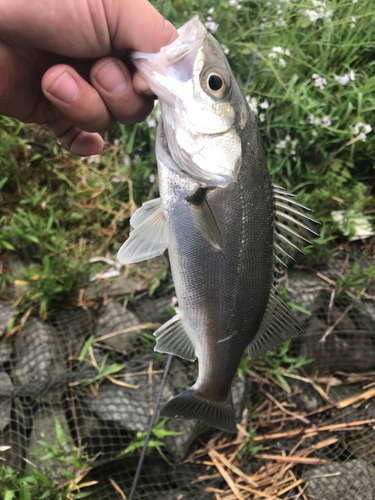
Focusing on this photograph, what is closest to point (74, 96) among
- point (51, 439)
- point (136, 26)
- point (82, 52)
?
point (82, 52)

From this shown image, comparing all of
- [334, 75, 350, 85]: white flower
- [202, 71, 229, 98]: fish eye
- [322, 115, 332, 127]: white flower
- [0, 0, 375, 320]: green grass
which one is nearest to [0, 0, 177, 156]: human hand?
[202, 71, 229, 98]: fish eye

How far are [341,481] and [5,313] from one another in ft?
8.84

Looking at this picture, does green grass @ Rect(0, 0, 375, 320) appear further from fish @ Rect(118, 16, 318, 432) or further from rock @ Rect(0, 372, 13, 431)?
fish @ Rect(118, 16, 318, 432)

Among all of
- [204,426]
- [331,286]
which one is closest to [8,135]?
[204,426]

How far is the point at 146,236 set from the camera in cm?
129

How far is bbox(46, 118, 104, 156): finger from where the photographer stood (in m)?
1.73

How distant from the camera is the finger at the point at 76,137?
68.1 inches

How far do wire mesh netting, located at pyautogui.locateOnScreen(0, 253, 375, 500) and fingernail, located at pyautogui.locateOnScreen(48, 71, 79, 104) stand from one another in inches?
70.1

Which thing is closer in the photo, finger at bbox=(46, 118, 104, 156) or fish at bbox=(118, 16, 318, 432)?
fish at bbox=(118, 16, 318, 432)

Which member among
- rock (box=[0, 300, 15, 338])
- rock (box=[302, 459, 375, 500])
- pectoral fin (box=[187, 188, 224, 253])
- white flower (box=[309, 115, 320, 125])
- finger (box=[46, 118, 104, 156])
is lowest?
rock (box=[302, 459, 375, 500])

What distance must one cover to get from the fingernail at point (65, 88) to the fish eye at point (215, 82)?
502mm

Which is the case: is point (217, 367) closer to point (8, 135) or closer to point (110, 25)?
point (110, 25)

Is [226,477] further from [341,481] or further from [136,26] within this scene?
[136,26]

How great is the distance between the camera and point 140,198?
3.09m
